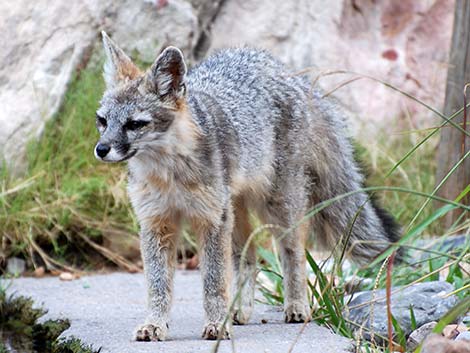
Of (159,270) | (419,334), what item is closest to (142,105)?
(159,270)

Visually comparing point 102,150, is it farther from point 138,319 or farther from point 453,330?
point 453,330

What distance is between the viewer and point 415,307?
4.49m

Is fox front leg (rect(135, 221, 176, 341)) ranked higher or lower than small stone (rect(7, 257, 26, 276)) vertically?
higher

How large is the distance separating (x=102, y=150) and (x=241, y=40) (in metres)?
4.42

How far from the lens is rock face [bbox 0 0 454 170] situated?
23.6 ft

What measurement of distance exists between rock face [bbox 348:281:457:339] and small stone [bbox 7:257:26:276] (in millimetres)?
2756

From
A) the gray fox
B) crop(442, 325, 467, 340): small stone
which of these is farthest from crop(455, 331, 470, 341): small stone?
the gray fox

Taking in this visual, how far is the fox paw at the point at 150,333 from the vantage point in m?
4.25

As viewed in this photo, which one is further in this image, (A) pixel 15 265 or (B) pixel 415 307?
(A) pixel 15 265

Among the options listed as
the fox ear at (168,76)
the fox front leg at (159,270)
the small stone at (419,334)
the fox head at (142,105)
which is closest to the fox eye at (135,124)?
the fox head at (142,105)

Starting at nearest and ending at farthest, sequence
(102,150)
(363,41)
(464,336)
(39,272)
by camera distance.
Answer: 1. (464,336)
2. (102,150)
3. (39,272)
4. (363,41)

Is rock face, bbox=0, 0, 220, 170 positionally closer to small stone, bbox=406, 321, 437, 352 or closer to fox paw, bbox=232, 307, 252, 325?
fox paw, bbox=232, 307, 252, 325

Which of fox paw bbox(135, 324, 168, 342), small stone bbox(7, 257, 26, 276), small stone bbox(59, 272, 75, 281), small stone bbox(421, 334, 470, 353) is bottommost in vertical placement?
small stone bbox(59, 272, 75, 281)

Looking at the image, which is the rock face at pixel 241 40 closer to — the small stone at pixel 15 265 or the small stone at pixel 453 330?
the small stone at pixel 15 265
